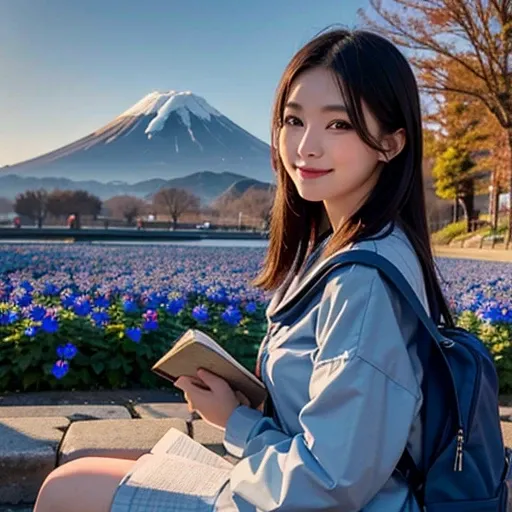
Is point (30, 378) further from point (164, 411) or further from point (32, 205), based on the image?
point (32, 205)

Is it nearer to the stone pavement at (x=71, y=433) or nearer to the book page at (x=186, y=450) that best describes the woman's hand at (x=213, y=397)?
the book page at (x=186, y=450)

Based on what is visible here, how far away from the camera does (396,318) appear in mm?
953

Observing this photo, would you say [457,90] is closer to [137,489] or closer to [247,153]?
[137,489]

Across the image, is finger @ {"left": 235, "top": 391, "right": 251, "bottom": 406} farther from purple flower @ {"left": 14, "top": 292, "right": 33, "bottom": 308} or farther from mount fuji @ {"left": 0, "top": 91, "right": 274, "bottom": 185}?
mount fuji @ {"left": 0, "top": 91, "right": 274, "bottom": 185}

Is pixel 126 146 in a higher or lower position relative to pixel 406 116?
higher

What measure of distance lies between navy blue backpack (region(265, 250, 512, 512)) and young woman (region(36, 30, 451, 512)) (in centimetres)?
2

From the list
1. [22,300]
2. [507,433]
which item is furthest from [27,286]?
[507,433]

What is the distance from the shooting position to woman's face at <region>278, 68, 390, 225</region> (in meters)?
1.10

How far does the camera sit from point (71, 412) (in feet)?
7.84

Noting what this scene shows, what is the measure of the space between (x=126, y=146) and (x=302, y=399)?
289 feet

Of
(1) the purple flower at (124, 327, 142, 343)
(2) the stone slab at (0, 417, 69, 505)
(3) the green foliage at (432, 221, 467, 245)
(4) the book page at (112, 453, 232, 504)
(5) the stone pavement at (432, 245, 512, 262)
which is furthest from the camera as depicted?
(3) the green foliage at (432, 221, 467, 245)

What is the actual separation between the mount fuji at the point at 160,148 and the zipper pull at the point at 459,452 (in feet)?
244

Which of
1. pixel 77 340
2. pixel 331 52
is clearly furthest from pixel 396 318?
pixel 77 340

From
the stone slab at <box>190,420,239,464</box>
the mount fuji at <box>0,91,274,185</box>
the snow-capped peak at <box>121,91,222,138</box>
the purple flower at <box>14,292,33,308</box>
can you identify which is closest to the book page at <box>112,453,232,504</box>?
the stone slab at <box>190,420,239,464</box>
